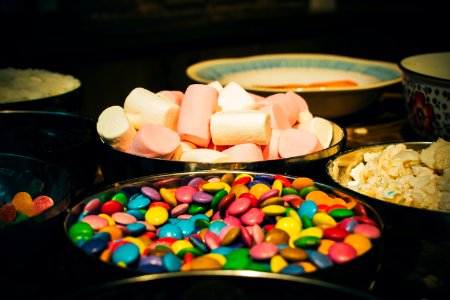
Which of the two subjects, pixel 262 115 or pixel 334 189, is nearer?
pixel 334 189

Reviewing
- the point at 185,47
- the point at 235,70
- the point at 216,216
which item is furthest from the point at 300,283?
the point at 185,47

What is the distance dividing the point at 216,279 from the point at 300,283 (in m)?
0.08

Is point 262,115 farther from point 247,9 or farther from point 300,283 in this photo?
point 247,9

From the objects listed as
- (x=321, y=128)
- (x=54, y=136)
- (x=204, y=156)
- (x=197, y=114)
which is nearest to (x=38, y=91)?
(x=54, y=136)

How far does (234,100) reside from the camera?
1.23 m

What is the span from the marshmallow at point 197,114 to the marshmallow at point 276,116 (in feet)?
0.41

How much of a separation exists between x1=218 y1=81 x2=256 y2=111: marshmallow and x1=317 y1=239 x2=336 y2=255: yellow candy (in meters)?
0.54

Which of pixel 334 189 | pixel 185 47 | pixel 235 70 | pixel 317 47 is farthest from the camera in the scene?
pixel 317 47

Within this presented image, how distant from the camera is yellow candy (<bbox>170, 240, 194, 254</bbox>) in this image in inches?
28.6

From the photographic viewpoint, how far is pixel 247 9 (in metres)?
4.32

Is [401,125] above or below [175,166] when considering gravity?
below

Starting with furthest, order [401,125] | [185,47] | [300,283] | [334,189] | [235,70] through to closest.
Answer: [185,47]
[235,70]
[401,125]
[334,189]
[300,283]

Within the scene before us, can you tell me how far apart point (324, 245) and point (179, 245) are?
0.65 feet

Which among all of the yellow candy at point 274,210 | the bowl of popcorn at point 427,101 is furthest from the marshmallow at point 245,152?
the bowl of popcorn at point 427,101
